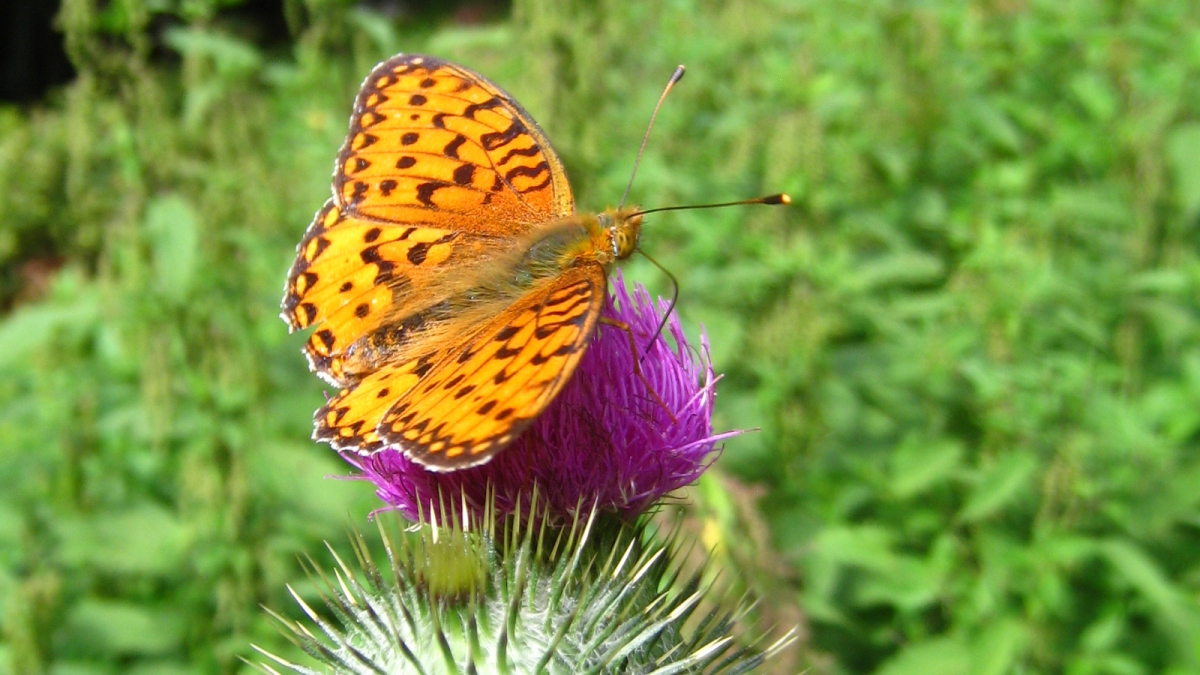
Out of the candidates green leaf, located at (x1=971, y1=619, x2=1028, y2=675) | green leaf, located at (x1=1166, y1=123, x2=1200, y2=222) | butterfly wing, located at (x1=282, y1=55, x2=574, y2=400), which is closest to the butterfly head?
butterfly wing, located at (x1=282, y1=55, x2=574, y2=400)

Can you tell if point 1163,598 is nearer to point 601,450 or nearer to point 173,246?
point 601,450

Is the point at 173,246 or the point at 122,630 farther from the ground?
the point at 173,246

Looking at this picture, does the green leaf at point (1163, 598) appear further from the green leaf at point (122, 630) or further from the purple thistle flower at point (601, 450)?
the green leaf at point (122, 630)

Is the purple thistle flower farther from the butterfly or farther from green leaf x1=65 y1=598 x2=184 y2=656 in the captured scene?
green leaf x1=65 y1=598 x2=184 y2=656

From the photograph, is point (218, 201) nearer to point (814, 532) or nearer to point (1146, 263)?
point (814, 532)

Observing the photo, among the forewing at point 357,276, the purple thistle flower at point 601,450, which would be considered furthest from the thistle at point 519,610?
the forewing at point 357,276

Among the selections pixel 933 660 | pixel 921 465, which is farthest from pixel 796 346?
pixel 933 660

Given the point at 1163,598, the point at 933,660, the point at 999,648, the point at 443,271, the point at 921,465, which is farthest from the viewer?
the point at 921,465
